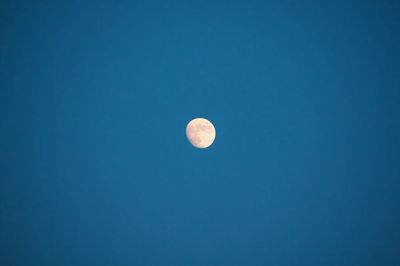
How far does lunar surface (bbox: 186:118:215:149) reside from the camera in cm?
798

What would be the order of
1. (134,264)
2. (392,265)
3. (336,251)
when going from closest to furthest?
(392,265) < (336,251) < (134,264)

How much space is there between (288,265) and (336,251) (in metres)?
1.62

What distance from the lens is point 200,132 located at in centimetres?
800

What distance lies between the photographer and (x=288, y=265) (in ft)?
29.4

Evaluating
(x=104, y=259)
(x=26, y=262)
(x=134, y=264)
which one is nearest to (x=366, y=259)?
(x=134, y=264)

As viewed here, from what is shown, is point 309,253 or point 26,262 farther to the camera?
point 309,253

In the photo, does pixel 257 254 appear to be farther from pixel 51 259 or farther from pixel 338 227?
pixel 51 259

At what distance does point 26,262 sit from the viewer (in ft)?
26.2

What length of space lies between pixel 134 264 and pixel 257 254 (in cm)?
435

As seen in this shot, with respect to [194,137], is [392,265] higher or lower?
lower

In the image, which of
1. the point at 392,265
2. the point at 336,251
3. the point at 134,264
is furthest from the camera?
the point at 134,264

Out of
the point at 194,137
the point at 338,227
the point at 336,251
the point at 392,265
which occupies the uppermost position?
the point at 194,137

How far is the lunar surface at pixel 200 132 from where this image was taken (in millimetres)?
7984

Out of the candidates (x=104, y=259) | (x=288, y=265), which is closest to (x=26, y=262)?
(x=104, y=259)
